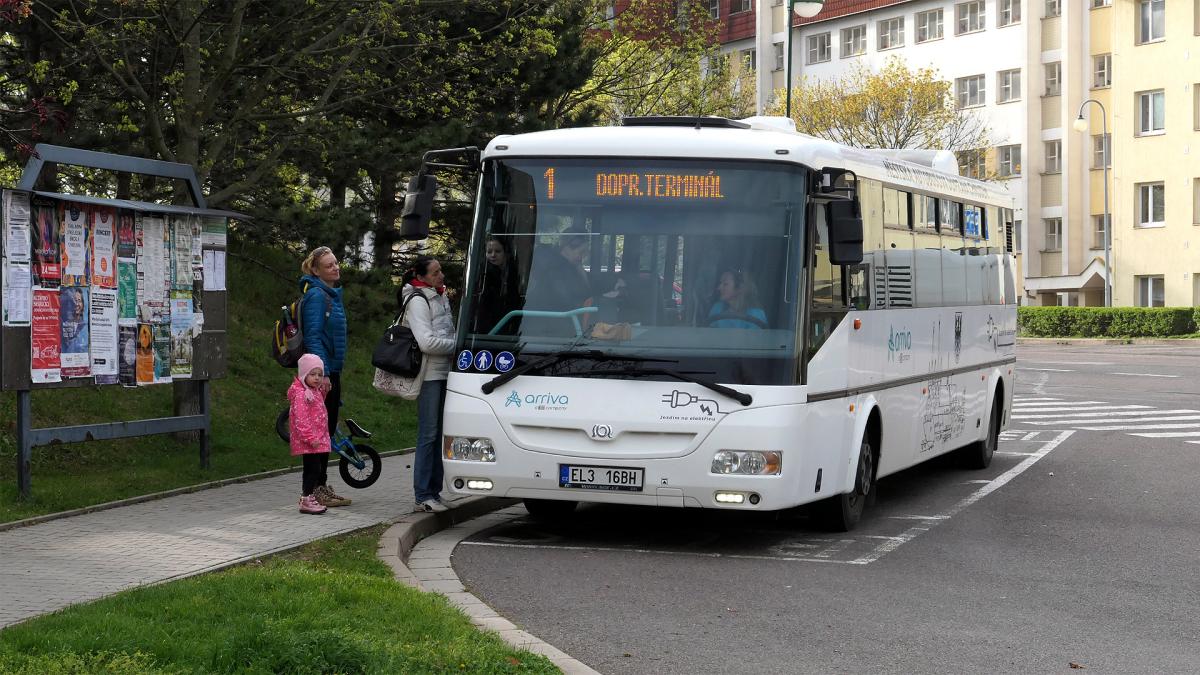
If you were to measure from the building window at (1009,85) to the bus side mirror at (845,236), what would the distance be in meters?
59.5

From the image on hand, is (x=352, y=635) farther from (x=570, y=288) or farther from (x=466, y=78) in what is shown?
(x=466, y=78)

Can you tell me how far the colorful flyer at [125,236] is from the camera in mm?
12594

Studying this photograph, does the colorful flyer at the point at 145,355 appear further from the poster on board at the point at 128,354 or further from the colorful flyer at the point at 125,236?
the colorful flyer at the point at 125,236

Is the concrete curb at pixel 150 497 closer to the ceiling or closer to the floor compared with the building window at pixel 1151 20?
closer to the floor

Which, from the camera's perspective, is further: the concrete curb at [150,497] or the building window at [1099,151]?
the building window at [1099,151]

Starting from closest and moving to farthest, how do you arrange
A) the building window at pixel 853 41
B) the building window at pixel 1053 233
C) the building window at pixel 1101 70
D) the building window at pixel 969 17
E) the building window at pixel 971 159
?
the building window at pixel 971 159 → the building window at pixel 1101 70 → the building window at pixel 1053 233 → the building window at pixel 969 17 → the building window at pixel 853 41

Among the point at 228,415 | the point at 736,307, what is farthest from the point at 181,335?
the point at 736,307

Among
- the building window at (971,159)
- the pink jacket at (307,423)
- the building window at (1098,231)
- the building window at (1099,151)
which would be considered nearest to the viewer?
the pink jacket at (307,423)

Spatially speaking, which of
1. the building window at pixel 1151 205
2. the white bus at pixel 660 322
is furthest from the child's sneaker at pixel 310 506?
the building window at pixel 1151 205

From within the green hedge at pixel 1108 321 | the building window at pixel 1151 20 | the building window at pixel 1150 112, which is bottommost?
the green hedge at pixel 1108 321

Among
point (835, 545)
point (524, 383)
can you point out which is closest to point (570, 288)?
point (524, 383)

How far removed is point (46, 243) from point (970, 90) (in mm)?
62195

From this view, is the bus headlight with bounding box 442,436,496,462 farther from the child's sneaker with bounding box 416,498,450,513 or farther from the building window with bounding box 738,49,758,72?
the building window with bounding box 738,49,758,72

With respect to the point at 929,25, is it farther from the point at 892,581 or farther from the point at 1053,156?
the point at 892,581
